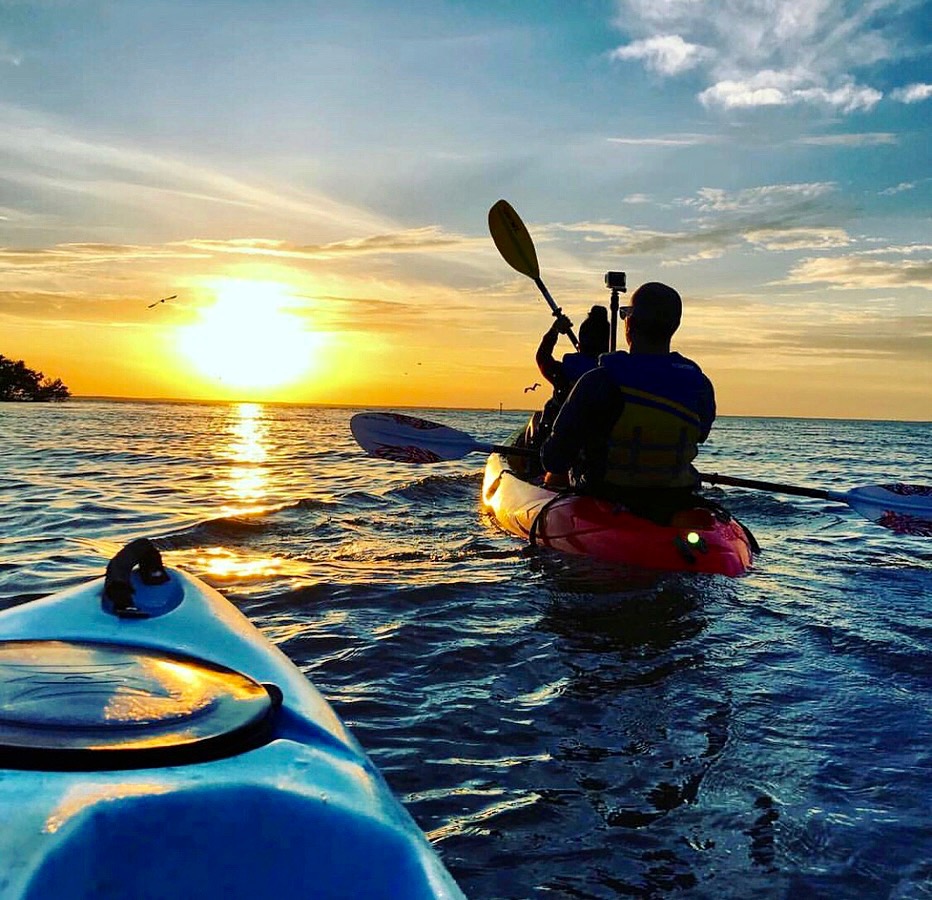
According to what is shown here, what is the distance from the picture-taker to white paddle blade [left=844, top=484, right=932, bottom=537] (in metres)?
6.15

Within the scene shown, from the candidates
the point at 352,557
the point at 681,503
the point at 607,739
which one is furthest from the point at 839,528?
the point at 607,739

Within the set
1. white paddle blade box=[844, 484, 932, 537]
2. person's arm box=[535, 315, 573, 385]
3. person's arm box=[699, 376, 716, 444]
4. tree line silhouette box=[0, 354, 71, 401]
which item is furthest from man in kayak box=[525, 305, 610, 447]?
tree line silhouette box=[0, 354, 71, 401]

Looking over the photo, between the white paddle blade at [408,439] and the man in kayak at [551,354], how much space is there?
3.70ft

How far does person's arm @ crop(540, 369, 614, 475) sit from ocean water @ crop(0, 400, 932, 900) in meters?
0.82

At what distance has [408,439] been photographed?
7.53 metres

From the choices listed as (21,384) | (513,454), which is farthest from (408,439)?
(21,384)

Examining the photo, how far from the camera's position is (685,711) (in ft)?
10.9

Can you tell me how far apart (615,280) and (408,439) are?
268 cm

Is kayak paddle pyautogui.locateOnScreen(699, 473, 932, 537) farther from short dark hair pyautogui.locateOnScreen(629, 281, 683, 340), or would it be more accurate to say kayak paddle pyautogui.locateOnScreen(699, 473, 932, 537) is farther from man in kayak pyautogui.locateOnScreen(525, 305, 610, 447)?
man in kayak pyautogui.locateOnScreen(525, 305, 610, 447)

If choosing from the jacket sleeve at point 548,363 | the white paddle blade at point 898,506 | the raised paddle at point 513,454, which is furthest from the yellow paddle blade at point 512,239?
the white paddle blade at point 898,506

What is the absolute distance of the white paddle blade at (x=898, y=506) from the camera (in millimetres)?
6148

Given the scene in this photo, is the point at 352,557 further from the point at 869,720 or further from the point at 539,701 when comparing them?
the point at 869,720

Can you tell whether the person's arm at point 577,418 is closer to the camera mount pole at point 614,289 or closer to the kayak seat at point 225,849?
the camera mount pole at point 614,289

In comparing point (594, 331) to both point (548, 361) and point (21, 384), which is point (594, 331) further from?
point (21, 384)
